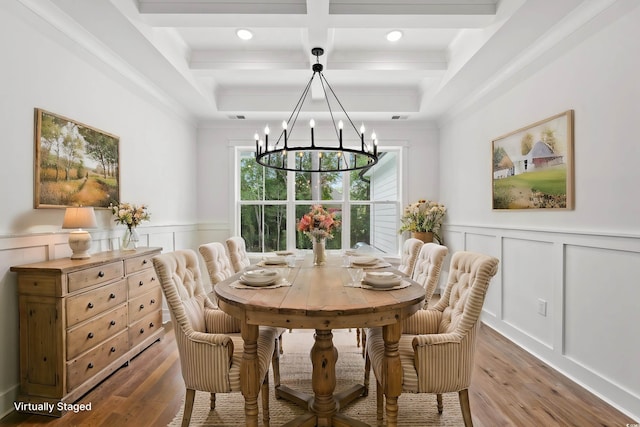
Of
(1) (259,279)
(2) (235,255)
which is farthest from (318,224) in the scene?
(2) (235,255)

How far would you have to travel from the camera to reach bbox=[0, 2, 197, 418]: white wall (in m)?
2.06

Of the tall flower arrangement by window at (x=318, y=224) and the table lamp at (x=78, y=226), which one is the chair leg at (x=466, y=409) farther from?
the table lamp at (x=78, y=226)

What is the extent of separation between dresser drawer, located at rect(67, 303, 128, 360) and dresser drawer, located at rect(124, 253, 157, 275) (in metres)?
0.28

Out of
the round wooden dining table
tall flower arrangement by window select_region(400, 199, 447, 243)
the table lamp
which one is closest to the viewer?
the round wooden dining table

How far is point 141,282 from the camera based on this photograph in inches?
115

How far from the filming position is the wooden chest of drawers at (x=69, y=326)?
2.06 meters

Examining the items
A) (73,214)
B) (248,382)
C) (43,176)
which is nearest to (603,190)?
(248,382)

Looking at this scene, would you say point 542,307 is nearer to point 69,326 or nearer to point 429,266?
point 429,266

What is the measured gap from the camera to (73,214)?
2363mm

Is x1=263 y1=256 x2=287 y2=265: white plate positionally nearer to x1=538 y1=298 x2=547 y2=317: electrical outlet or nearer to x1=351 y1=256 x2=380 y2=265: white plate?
x1=351 y1=256 x2=380 y2=265: white plate

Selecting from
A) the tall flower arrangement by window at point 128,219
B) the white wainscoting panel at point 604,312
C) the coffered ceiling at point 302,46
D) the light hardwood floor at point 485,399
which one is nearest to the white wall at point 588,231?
the white wainscoting panel at point 604,312

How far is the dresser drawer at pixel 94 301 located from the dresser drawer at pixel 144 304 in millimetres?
157

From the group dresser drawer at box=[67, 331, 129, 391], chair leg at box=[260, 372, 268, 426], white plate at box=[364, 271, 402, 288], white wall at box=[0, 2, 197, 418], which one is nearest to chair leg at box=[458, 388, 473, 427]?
white plate at box=[364, 271, 402, 288]

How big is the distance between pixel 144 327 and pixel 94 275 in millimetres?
865
